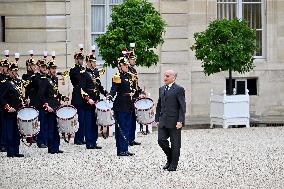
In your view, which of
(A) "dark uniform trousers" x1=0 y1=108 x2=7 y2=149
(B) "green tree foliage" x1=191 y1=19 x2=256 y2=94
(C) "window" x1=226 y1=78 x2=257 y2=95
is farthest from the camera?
(C) "window" x1=226 y1=78 x2=257 y2=95

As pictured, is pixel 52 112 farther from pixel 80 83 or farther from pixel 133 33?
pixel 133 33

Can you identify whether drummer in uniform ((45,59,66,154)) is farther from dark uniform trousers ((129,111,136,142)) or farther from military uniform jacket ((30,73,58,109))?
dark uniform trousers ((129,111,136,142))

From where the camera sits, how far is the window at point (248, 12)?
115ft

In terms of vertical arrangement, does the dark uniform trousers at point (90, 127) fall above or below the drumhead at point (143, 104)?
below

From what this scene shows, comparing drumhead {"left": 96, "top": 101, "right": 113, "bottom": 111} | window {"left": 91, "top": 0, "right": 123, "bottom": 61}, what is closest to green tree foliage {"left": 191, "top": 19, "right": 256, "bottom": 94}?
window {"left": 91, "top": 0, "right": 123, "bottom": 61}

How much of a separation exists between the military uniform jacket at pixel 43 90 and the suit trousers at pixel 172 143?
474cm

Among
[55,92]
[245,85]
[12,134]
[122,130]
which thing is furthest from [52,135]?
[245,85]

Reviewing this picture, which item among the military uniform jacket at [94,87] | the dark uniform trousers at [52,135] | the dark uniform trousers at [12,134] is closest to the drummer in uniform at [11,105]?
the dark uniform trousers at [12,134]

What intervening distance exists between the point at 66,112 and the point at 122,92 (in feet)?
4.47

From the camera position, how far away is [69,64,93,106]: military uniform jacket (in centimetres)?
2641

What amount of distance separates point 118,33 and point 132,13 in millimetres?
817

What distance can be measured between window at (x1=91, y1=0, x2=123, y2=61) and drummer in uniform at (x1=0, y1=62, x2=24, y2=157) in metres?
9.53

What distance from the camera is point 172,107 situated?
21312 millimetres

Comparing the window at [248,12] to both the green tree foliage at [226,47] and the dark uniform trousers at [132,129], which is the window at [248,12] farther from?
the dark uniform trousers at [132,129]
